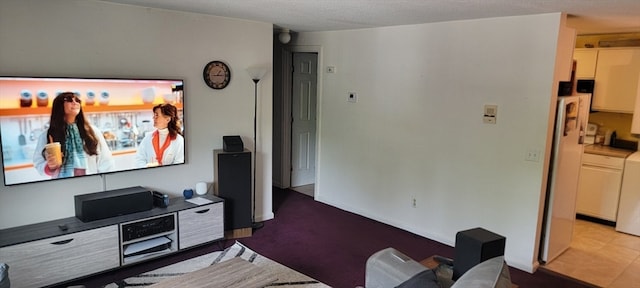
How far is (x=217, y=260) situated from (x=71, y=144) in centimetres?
152

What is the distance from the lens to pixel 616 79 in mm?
4957

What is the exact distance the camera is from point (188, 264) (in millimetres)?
3633

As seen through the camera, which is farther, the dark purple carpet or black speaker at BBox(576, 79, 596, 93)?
black speaker at BBox(576, 79, 596, 93)

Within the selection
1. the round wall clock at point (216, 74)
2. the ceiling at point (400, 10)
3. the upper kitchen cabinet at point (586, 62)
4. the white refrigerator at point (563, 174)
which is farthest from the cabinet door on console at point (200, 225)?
the upper kitchen cabinet at point (586, 62)

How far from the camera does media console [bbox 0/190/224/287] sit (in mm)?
2973

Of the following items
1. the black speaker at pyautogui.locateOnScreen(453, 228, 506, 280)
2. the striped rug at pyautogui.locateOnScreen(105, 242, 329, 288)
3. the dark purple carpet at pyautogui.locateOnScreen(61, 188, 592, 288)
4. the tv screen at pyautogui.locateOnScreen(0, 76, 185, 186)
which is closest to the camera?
the black speaker at pyautogui.locateOnScreen(453, 228, 506, 280)

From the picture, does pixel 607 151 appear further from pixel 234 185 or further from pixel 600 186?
pixel 234 185

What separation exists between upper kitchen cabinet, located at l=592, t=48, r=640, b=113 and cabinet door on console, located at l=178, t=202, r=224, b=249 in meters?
4.60

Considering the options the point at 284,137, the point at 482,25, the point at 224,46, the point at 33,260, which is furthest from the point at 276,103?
the point at 33,260

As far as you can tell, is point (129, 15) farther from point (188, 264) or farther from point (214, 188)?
point (188, 264)

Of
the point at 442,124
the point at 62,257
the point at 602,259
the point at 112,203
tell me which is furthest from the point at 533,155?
the point at 62,257

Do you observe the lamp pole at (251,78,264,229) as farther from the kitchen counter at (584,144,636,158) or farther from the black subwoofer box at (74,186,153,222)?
the kitchen counter at (584,144,636,158)

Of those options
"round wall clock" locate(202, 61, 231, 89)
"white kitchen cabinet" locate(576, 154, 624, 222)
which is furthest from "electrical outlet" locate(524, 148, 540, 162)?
"round wall clock" locate(202, 61, 231, 89)

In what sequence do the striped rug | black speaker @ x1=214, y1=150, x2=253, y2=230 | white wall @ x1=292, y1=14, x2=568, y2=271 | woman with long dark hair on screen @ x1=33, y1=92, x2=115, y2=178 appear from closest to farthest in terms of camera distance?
1. woman with long dark hair on screen @ x1=33, y1=92, x2=115, y2=178
2. the striped rug
3. white wall @ x1=292, y1=14, x2=568, y2=271
4. black speaker @ x1=214, y1=150, x2=253, y2=230
